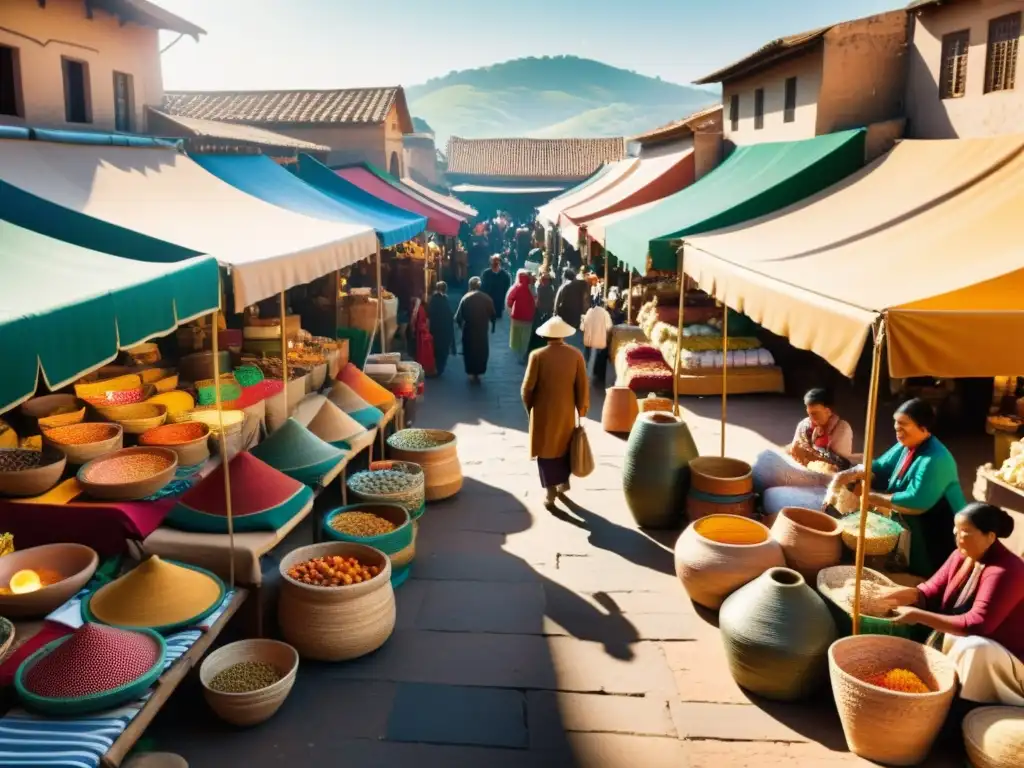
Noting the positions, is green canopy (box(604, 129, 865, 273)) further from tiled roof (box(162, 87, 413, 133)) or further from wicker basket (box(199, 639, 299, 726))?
tiled roof (box(162, 87, 413, 133))

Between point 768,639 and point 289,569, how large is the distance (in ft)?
9.36

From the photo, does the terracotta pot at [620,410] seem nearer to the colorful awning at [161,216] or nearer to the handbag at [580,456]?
the handbag at [580,456]

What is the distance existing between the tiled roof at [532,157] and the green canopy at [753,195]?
31.0 metres

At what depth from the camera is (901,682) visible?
4043mm

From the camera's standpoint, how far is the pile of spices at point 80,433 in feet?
17.9

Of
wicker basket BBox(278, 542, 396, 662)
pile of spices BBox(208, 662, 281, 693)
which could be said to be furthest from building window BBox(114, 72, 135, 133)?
pile of spices BBox(208, 662, 281, 693)

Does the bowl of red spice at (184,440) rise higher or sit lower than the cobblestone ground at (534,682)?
higher

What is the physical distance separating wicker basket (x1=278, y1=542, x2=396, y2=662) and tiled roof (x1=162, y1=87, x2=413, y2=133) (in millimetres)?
21962

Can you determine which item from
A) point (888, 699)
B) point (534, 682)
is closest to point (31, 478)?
point (534, 682)

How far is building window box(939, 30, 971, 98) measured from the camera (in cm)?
910

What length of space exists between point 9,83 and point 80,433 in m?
9.20

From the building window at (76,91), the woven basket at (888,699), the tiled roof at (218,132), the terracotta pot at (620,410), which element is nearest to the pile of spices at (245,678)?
the woven basket at (888,699)

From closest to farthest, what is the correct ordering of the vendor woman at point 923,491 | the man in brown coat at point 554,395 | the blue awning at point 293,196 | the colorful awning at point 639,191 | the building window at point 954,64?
the vendor woman at point 923,491
the man in brown coat at point 554,395
the building window at point 954,64
the blue awning at point 293,196
the colorful awning at point 639,191

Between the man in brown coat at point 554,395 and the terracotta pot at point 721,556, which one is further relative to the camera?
the man in brown coat at point 554,395
